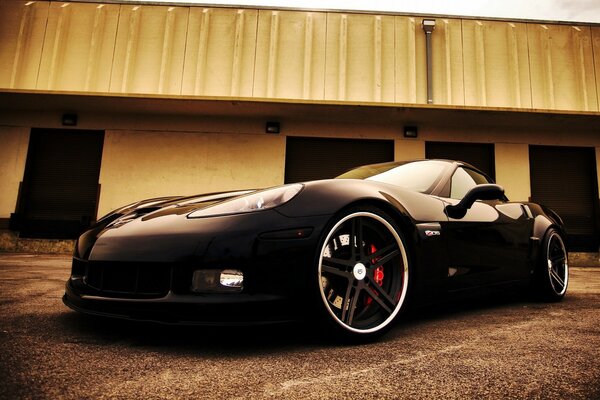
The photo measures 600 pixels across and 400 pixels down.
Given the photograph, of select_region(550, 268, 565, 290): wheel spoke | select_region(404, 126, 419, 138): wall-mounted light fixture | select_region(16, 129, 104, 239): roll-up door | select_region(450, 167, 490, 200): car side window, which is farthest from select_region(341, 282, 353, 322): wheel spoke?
select_region(16, 129, 104, 239): roll-up door

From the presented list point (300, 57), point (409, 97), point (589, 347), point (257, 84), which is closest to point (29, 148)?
point (257, 84)

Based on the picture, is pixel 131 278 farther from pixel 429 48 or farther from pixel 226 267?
pixel 429 48

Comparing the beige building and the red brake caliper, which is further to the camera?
the beige building

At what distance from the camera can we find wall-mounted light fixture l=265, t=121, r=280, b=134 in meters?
7.99

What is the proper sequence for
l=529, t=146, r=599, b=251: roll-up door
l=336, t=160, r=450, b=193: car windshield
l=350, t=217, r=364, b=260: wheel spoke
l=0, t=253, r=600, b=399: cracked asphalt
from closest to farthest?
1. l=0, t=253, r=600, b=399: cracked asphalt
2. l=350, t=217, r=364, b=260: wheel spoke
3. l=336, t=160, r=450, b=193: car windshield
4. l=529, t=146, r=599, b=251: roll-up door

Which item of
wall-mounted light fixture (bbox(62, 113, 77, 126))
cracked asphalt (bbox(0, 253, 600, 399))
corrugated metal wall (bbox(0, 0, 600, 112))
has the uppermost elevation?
corrugated metal wall (bbox(0, 0, 600, 112))

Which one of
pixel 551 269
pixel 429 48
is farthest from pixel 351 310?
pixel 429 48

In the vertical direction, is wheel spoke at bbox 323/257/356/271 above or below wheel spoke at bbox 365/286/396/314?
above

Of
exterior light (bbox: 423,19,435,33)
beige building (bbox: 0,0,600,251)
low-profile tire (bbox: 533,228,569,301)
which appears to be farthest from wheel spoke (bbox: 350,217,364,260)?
exterior light (bbox: 423,19,435,33)

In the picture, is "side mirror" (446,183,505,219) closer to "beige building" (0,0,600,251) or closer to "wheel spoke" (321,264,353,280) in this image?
"wheel spoke" (321,264,353,280)

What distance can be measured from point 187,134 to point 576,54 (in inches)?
349

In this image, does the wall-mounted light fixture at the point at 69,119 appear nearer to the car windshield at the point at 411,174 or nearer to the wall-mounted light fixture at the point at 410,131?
the wall-mounted light fixture at the point at 410,131

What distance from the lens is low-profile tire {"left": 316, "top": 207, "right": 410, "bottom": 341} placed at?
162 cm

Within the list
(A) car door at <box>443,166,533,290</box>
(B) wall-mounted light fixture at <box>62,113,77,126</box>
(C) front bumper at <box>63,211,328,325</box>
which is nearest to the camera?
(C) front bumper at <box>63,211,328,325</box>
